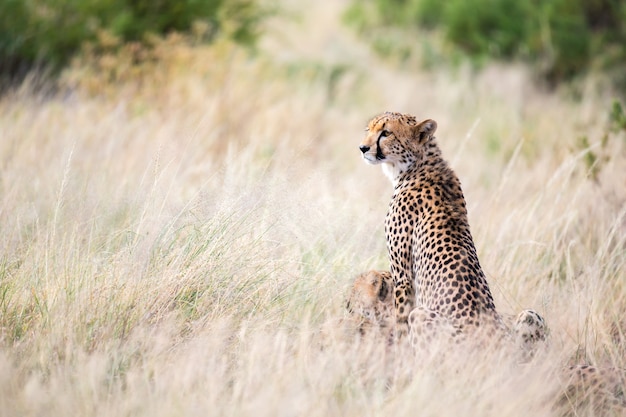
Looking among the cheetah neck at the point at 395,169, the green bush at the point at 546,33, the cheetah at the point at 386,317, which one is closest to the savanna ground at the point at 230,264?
the cheetah at the point at 386,317

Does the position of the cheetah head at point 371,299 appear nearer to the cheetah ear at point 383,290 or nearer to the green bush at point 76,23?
the cheetah ear at point 383,290

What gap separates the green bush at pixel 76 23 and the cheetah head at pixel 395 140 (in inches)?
157

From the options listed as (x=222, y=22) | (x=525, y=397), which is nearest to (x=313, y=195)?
(x=525, y=397)

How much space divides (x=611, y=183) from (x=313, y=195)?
6.14 feet

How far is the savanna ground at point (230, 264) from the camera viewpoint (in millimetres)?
2598

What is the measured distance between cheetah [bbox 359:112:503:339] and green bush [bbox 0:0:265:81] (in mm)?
4015

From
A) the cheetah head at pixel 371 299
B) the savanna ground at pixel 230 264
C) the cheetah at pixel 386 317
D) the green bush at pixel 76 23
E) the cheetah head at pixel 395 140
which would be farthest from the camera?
the green bush at pixel 76 23

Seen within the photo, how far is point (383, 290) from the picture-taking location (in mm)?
3383

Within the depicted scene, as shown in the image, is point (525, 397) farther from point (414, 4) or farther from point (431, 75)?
point (414, 4)

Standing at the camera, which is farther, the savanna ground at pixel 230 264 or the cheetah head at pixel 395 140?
the cheetah head at pixel 395 140

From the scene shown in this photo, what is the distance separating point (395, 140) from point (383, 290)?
60cm

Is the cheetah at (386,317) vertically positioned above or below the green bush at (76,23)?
below

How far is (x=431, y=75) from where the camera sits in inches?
385

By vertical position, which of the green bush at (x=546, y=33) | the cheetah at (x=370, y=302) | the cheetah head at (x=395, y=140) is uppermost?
the cheetah head at (x=395, y=140)
